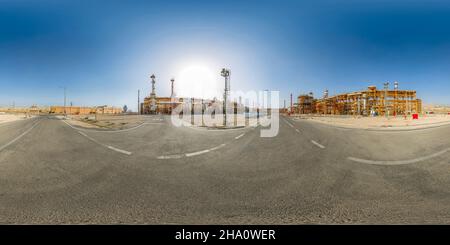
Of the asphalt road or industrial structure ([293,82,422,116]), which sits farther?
industrial structure ([293,82,422,116])

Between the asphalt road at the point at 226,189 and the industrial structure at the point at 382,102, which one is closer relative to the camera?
the asphalt road at the point at 226,189

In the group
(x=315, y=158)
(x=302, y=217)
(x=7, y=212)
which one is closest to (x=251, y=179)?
(x=302, y=217)

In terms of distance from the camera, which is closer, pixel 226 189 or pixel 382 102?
pixel 226 189

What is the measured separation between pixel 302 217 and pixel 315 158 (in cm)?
463

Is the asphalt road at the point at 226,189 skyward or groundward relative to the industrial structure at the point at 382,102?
groundward

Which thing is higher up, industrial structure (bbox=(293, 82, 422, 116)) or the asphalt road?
industrial structure (bbox=(293, 82, 422, 116))

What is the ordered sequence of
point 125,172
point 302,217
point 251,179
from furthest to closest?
point 125,172 < point 251,179 < point 302,217

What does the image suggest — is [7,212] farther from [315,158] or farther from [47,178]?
[315,158]

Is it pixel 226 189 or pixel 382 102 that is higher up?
pixel 382 102

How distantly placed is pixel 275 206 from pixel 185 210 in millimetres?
1602

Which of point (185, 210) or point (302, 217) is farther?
point (185, 210)
